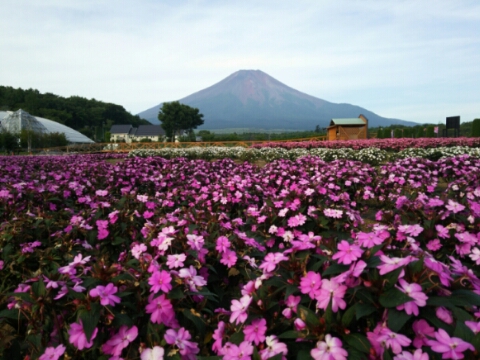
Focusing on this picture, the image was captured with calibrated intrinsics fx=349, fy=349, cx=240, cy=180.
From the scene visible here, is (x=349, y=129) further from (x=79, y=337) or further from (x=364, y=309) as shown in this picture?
(x=79, y=337)

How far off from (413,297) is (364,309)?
141mm

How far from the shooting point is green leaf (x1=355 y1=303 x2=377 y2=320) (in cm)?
102

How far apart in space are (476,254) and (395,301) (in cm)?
105

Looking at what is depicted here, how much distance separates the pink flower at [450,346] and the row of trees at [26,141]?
3563cm

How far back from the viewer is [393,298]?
3.32 feet

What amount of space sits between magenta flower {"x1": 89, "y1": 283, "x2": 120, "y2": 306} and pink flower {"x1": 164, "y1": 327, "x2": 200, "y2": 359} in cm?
22

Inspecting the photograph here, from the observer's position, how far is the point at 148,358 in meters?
1.08

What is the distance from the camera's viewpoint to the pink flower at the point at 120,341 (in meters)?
1.20

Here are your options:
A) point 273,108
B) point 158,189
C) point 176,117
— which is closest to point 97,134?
point 176,117

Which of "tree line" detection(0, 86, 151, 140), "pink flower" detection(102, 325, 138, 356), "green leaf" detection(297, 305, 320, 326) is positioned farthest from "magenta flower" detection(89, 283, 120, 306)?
"tree line" detection(0, 86, 151, 140)

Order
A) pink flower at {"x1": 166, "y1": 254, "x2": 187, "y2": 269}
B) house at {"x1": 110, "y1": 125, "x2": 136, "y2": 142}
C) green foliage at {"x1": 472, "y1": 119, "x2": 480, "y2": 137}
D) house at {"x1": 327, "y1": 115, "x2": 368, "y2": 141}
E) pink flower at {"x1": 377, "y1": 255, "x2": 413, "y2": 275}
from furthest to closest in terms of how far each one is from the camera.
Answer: house at {"x1": 110, "y1": 125, "x2": 136, "y2": 142} → house at {"x1": 327, "y1": 115, "x2": 368, "y2": 141} → green foliage at {"x1": 472, "y1": 119, "x2": 480, "y2": 137} → pink flower at {"x1": 166, "y1": 254, "x2": 187, "y2": 269} → pink flower at {"x1": 377, "y1": 255, "x2": 413, "y2": 275}

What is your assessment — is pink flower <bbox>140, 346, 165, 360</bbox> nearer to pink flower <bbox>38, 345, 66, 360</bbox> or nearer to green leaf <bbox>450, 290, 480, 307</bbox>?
pink flower <bbox>38, 345, 66, 360</bbox>

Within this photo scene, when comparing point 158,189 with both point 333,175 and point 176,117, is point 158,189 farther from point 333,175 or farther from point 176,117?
point 176,117

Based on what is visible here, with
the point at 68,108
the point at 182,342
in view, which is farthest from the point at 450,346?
the point at 68,108
